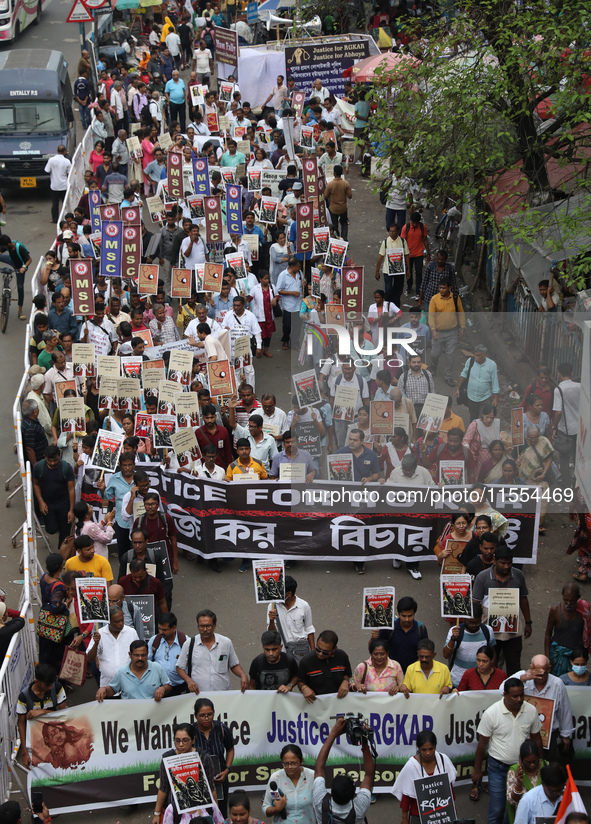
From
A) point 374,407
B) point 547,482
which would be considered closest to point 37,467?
point 374,407

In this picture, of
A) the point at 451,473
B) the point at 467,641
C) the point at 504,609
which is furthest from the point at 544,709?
the point at 451,473

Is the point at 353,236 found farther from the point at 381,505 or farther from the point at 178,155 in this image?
the point at 381,505

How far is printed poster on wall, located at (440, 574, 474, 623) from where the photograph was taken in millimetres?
9352

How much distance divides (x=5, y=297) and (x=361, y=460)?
8.19 m

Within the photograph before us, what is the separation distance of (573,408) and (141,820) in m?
6.29

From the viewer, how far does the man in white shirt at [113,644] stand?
9.20 metres

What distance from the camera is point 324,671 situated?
8836 millimetres

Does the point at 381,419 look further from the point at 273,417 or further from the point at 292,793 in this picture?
the point at 292,793

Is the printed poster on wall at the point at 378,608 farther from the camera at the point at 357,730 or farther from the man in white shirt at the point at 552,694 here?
the man in white shirt at the point at 552,694

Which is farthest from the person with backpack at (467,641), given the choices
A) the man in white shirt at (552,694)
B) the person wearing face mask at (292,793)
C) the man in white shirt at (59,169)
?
the man in white shirt at (59,169)

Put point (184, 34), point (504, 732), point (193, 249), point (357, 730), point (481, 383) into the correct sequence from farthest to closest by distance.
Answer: point (184, 34) → point (193, 249) → point (481, 383) → point (504, 732) → point (357, 730)

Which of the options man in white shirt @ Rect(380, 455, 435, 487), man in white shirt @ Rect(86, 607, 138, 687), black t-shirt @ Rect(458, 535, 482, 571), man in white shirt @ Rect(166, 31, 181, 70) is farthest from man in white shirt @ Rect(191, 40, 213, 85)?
man in white shirt @ Rect(86, 607, 138, 687)

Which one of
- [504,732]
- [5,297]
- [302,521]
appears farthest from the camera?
[5,297]

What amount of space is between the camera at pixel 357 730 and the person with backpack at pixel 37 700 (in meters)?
2.24
